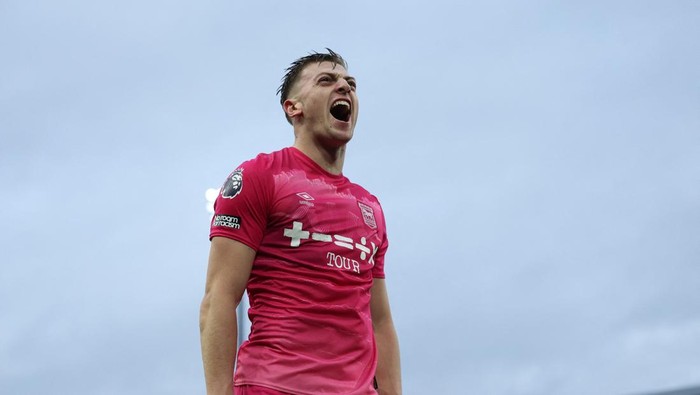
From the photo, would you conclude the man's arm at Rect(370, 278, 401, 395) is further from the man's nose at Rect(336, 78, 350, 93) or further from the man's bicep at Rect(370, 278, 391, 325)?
the man's nose at Rect(336, 78, 350, 93)

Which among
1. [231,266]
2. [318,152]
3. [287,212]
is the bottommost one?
[231,266]

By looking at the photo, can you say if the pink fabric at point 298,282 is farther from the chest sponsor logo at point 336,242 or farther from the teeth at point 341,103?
the teeth at point 341,103

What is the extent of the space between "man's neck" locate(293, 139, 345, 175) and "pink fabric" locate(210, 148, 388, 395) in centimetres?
19

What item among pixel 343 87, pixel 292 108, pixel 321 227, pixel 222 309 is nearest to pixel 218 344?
pixel 222 309

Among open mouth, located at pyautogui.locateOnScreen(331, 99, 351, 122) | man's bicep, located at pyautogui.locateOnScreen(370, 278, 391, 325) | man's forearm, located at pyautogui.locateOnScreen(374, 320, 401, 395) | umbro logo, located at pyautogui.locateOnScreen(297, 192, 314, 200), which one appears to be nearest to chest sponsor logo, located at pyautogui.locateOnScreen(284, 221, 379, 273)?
umbro logo, located at pyautogui.locateOnScreen(297, 192, 314, 200)

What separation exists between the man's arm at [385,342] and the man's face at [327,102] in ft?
2.44

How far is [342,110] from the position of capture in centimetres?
418

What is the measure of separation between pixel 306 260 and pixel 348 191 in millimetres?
494

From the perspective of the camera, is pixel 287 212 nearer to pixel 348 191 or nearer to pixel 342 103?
pixel 348 191

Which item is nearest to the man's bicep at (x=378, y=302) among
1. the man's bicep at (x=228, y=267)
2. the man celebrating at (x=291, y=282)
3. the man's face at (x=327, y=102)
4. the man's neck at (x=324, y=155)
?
the man celebrating at (x=291, y=282)

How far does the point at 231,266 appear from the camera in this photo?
11.9 ft

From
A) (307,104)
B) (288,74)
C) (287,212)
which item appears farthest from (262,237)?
(288,74)

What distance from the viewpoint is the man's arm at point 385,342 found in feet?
13.6

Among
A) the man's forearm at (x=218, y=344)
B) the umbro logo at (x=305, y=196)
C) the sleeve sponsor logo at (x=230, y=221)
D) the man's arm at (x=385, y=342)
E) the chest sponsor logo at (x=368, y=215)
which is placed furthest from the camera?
the man's arm at (x=385, y=342)
